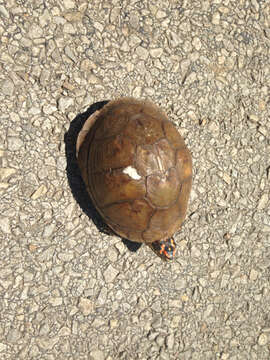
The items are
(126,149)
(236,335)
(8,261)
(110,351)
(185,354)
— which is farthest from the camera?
(236,335)

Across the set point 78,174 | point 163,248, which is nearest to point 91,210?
point 78,174

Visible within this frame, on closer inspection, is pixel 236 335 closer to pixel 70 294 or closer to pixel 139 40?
pixel 70 294

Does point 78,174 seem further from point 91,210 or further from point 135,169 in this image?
point 135,169

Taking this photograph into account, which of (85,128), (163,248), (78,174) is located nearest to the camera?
(85,128)

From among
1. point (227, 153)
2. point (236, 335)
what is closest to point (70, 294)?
point (236, 335)

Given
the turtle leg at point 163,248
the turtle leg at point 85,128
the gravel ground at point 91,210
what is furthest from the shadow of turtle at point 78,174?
the turtle leg at point 163,248

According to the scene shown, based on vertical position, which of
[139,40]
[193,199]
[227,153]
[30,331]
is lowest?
[30,331]

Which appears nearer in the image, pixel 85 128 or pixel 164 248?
pixel 85 128
